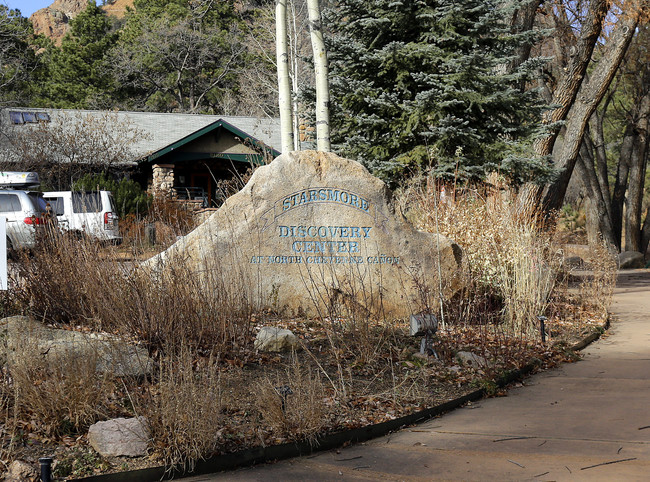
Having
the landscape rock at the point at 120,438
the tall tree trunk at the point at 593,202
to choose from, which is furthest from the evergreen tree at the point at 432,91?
the tall tree trunk at the point at 593,202

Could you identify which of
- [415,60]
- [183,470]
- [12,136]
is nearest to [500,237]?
[415,60]

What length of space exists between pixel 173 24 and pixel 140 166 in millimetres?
13013

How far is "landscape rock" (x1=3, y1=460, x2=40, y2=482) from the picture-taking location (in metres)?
4.11

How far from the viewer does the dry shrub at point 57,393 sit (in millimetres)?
→ 4801

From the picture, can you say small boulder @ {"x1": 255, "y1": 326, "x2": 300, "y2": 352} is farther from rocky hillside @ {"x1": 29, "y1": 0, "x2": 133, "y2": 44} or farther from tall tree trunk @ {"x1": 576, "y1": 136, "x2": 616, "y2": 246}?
rocky hillside @ {"x1": 29, "y1": 0, "x2": 133, "y2": 44}

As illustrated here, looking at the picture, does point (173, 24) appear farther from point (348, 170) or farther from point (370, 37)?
point (348, 170)

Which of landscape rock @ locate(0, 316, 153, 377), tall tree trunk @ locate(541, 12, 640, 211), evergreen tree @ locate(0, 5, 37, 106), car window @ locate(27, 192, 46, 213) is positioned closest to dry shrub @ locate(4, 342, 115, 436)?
landscape rock @ locate(0, 316, 153, 377)

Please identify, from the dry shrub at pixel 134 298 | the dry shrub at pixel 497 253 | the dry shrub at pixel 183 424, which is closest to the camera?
the dry shrub at pixel 183 424

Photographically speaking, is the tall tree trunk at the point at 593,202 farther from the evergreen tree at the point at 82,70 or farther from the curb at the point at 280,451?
the evergreen tree at the point at 82,70

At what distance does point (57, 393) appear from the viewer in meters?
4.85

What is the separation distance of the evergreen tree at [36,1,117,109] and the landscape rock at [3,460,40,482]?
3497 centimetres

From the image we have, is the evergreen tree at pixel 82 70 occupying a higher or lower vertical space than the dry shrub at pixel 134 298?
higher

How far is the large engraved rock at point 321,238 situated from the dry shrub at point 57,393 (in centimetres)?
386

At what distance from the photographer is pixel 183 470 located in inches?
177
